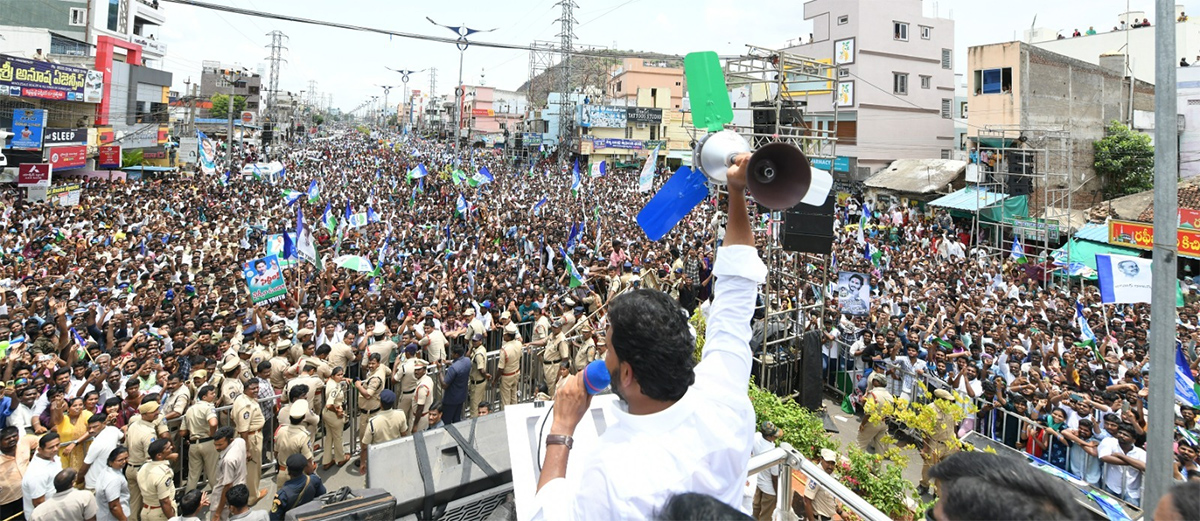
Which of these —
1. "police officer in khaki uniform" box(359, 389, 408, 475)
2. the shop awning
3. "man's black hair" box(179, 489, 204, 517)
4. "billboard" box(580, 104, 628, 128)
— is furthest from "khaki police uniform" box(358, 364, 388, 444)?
"billboard" box(580, 104, 628, 128)

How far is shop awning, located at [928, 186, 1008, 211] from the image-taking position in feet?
61.5

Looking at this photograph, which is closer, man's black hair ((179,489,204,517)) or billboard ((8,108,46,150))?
man's black hair ((179,489,204,517))

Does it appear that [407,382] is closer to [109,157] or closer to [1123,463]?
[1123,463]

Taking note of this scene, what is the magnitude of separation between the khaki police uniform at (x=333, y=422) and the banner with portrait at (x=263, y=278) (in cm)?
297

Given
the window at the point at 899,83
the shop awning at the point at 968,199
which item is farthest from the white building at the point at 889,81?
the shop awning at the point at 968,199

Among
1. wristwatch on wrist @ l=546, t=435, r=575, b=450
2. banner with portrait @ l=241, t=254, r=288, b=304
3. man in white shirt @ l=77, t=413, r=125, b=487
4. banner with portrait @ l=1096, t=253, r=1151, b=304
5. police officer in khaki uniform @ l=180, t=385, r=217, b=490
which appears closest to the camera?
wristwatch on wrist @ l=546, t=435, r=575, b=450

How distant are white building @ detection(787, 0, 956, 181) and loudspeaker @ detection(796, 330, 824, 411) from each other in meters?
25.4

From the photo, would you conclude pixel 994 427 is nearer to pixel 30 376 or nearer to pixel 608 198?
pixel 30 376

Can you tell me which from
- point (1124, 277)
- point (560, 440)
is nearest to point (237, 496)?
point (560, 440)

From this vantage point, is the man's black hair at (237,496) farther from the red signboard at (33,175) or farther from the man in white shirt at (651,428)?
the red signboard at (33,175)

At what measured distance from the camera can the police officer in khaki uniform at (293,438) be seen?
5759mm

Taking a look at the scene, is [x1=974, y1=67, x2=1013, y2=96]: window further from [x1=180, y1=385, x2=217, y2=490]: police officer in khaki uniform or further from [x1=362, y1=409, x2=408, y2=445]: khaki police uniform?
[x1=180, y1=385, x2=217, y2=490]: police officer in khaki uniform

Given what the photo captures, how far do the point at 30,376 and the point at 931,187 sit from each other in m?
25.1

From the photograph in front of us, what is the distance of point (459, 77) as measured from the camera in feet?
120
